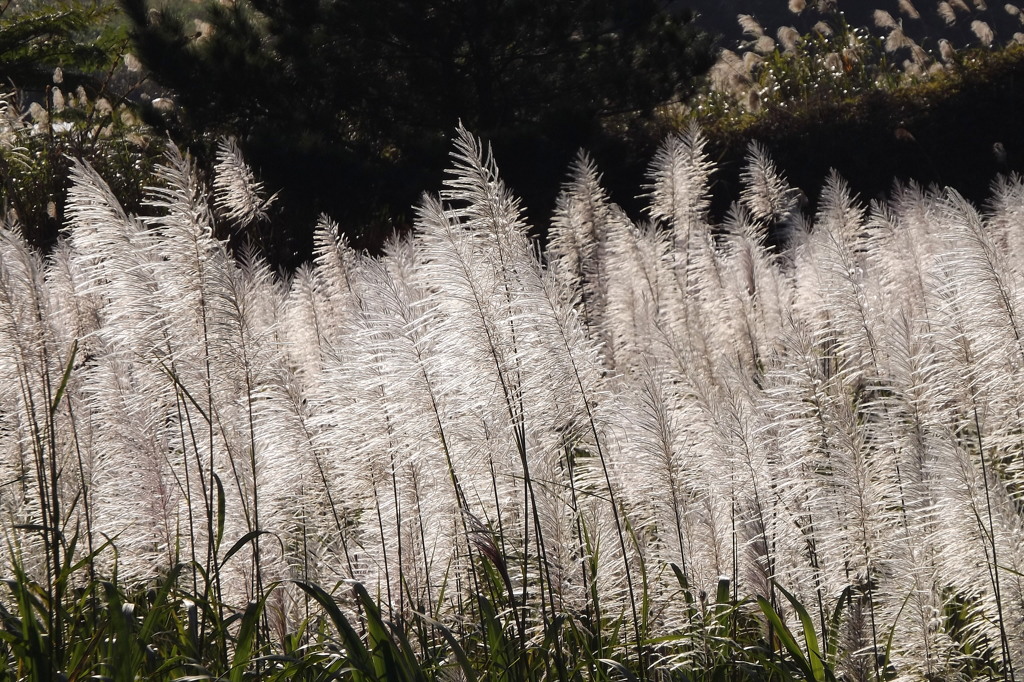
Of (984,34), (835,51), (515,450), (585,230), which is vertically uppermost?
(835,51)

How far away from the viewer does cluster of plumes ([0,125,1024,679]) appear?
8.35 ft

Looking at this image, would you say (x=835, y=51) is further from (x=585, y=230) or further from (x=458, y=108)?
(x=585, y=230)

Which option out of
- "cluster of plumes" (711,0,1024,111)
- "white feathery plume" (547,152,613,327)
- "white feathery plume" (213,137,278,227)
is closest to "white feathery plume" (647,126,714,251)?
"white feathery plume" (547,152,613,327)

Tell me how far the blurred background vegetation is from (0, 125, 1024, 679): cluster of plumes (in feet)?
26.1

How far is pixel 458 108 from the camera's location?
42.2ft

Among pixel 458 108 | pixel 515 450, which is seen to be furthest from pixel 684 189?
pixel 458 108

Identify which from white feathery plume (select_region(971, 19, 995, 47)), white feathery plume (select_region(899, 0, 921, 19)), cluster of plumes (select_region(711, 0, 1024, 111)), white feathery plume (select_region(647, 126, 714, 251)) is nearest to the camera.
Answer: white feathery plume (select_region(647, 126, 714, 251))

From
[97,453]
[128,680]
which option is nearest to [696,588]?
[128,680]

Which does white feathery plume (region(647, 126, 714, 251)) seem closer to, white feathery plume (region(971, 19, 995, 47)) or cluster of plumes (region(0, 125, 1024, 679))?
cluster of plumes (region(0, 125, 1024, 679))

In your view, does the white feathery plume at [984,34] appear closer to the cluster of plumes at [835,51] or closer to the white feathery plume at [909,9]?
the cluster of plumes at [835,51]

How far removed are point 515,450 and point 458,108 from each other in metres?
10.6

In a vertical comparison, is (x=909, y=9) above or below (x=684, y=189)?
above

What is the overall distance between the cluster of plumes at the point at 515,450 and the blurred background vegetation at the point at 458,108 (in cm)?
797

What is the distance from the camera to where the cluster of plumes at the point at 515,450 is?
254cm
